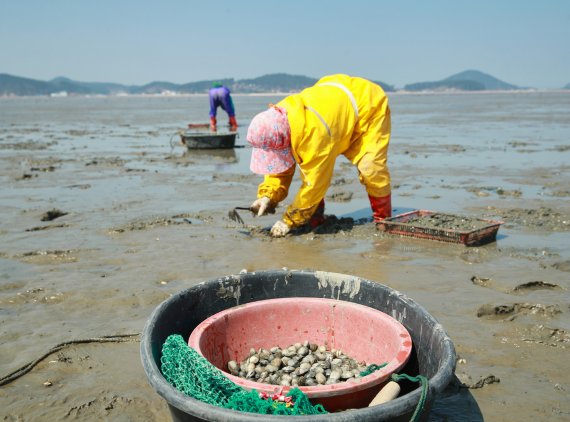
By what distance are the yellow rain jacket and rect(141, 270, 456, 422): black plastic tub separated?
2.28m

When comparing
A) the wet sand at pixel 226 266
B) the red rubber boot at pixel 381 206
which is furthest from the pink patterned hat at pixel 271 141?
the red rubber boot at pixel 381 206

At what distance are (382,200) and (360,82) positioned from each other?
1.26 m

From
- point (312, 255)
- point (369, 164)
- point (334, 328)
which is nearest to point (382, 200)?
point (369, 164)

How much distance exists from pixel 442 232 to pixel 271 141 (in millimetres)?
1893

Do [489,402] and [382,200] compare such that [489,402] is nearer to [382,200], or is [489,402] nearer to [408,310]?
[408,310]

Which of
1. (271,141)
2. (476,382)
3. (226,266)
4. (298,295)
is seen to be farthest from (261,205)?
(476,382)

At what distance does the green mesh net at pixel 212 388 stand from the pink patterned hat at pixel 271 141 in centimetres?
288

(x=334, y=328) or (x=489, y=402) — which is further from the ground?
(x=334, y=328)

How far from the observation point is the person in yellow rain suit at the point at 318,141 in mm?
5020

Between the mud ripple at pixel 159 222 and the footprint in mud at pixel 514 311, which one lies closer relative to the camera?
the footprint in mud at pixel 514 311

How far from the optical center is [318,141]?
16.5 feet

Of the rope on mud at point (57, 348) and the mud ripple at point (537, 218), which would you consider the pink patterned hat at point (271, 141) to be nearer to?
the rope on mud at point (57, 348)

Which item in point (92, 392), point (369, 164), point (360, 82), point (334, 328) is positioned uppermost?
point (360, 82)

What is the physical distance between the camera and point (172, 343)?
7.73 feet
